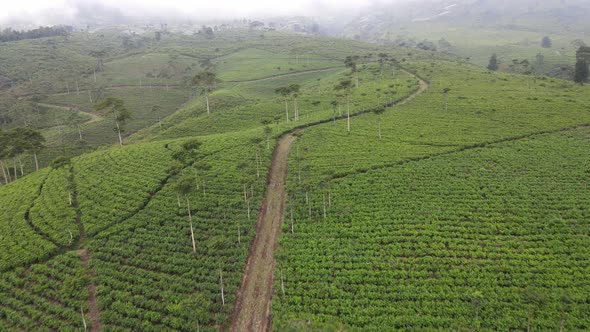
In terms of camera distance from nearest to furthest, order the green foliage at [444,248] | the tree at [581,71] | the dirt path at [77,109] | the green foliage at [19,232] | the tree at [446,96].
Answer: the green foliage at [444,248]
the green foliage at [19,232]
the tree at [446,96]
the tree at [581,71]
the dirt path at [77,109]

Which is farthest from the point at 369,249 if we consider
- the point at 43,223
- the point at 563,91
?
the point at 563,91

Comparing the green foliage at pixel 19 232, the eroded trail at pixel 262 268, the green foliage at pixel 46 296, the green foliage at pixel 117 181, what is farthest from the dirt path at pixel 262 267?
the green foliage at pixel 19 232

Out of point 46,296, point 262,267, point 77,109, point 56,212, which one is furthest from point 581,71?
point 77,109

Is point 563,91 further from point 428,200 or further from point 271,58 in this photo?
point 271,58

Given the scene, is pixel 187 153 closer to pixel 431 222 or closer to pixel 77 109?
pixel 431 222

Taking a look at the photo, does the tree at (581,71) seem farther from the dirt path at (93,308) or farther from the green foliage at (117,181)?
the dirt path at (93,308)

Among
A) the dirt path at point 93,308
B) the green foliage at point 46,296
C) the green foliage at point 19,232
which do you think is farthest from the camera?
the green foliage at point 19,232

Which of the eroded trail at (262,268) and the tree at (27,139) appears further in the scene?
the tree at (27,139)
